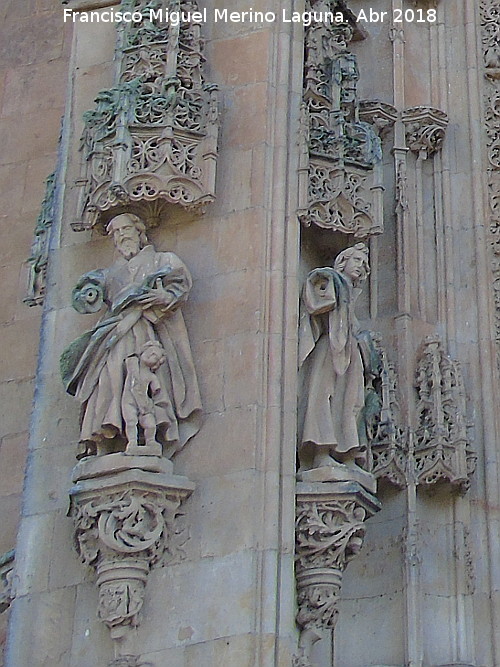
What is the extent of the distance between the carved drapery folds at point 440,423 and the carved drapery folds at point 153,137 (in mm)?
1866

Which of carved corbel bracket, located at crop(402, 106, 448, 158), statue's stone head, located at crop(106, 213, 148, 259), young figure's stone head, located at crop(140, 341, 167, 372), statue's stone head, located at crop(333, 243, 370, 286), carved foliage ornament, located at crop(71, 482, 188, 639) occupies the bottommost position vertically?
carved foliage ornament, located at crop(71, 482, 188, 639)

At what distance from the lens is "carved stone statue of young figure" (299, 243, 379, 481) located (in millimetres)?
9992

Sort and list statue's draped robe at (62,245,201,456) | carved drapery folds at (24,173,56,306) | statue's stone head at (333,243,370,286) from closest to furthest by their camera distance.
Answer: statue's draped robe at (62,245,201,456) < statue's stone head at (333,243,370,286) < carved drapery folds at (24,173,56,306)

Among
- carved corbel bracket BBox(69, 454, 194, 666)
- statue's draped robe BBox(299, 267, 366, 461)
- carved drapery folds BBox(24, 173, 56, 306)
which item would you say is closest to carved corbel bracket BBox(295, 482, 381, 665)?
statue's draped robe BBox(299, 267, 366, 461)

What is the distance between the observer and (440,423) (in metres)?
11.0

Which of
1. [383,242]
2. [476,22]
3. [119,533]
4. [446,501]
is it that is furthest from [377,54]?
[119,533]

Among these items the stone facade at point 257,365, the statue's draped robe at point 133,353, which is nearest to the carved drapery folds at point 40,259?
the stone facade at point 257,365

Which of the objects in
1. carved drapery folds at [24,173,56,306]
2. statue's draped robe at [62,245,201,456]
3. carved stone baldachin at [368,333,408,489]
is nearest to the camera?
statue's draped robe at [62,245,201,456]

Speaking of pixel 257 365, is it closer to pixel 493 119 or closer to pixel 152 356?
pixel 152 356

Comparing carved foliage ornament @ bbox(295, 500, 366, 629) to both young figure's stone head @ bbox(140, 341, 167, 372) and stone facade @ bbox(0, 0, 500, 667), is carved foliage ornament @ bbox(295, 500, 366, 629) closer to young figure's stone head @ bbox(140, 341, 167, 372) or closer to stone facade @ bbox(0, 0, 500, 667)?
stone facade @ bbox(0, 0, 500, 667)

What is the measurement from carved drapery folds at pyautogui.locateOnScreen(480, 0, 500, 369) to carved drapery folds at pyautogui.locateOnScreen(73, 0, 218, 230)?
2260mm

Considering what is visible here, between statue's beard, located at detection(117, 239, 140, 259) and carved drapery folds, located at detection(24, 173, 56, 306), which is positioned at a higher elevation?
carved drapery folds, located at detection(24, 173, 56, 306)

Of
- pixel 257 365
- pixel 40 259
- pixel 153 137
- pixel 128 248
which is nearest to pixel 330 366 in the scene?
pixel 257 365

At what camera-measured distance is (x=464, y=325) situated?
11.6 meters
